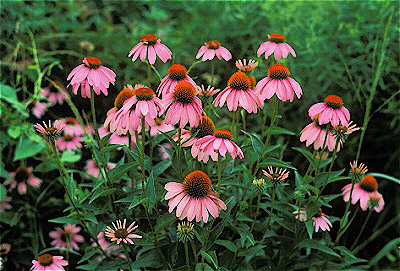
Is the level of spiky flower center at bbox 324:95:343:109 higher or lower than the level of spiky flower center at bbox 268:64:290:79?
lower

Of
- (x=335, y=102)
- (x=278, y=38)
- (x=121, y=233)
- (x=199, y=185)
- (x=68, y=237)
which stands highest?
(x=278, y=38)

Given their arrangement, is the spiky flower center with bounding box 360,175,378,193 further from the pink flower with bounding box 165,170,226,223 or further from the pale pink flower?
the pale pink flower

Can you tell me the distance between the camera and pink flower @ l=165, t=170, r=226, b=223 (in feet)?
2.55

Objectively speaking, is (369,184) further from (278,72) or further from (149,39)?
(149,39)

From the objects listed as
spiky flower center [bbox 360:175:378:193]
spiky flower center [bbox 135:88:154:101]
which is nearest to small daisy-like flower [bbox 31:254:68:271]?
spiky flower center [bbox 135:88:154:101]

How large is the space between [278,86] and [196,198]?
28 cm

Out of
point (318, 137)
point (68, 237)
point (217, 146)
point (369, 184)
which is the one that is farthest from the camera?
point (68, 237)

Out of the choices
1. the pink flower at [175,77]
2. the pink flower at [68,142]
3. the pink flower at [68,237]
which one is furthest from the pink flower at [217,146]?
the pink flower at [68,142]

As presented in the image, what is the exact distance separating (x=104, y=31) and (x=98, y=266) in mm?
1425

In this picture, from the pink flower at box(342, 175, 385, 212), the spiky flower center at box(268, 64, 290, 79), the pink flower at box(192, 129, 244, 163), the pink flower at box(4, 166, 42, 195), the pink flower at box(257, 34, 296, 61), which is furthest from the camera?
the pink flower at box(4, 166, 42, 195)

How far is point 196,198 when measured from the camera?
79cm

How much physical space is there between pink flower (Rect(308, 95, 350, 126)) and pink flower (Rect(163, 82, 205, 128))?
0.87 feet

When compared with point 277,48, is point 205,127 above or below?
below

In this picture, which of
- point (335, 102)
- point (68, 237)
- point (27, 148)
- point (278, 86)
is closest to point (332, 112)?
point (335, 102)
